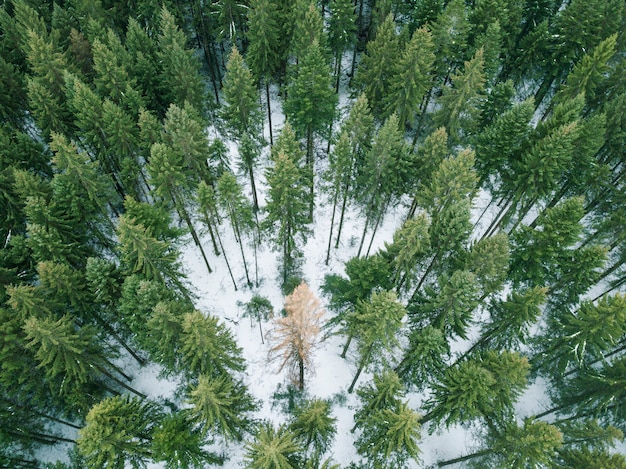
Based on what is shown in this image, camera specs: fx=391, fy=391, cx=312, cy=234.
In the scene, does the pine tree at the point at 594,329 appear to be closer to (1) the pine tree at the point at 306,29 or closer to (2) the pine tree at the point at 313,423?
(2) the pine tree at the point at 313,423

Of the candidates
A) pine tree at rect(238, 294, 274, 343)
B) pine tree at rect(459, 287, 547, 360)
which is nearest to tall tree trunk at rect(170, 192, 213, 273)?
pine tree at rect(238, 294, 274, 343)

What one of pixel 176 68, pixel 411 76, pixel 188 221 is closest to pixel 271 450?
pixel 188 221

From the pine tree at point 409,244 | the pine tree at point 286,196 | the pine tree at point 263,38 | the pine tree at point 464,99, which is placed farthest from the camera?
the pine tree at point 263,38

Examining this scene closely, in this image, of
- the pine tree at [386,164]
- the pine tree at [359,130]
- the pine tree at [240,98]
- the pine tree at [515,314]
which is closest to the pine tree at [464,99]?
the pine tree at [386,164]

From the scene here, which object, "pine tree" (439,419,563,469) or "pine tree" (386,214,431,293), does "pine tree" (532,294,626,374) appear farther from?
"pine tree" (386,214,431,293)

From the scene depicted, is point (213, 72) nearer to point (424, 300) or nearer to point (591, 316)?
point (424, 300)
